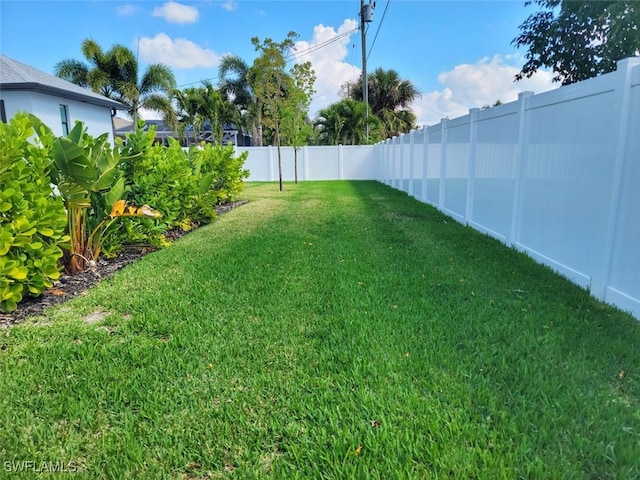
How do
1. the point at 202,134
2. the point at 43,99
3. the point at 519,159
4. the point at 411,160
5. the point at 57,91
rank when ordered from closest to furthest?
the point at 519,159 < the point at 43,99 < the point at 57,91 < the point at 411,160 < the point at 202,134

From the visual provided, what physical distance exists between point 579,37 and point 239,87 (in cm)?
2318

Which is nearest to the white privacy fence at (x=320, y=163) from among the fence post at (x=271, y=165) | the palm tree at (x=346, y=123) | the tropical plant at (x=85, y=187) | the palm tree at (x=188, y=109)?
the fence post at (x=271, y=165)

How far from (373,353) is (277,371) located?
2.33ft

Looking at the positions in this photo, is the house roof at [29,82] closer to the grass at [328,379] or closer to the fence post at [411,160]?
the grass at [328,379]

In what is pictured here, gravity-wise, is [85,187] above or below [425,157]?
below

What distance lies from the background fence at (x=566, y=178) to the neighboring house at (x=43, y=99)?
33.9 feet

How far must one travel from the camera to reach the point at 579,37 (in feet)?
33.0

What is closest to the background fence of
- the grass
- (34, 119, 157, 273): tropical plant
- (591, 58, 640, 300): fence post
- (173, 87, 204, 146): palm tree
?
(591, 58, 640, 300): fence post

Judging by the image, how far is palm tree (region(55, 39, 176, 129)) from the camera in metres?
23.5

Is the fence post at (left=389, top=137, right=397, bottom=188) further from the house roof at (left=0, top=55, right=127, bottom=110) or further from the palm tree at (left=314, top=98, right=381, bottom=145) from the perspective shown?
the house roof at (left=0, top=55, right=127, bottom=110)

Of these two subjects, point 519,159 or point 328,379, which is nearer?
point 328,379

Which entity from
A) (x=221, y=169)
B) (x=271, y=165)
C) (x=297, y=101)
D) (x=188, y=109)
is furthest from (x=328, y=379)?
(x=188, y=109)

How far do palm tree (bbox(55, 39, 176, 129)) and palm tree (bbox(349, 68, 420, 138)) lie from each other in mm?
13907

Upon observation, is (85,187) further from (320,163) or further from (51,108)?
(320,163)
